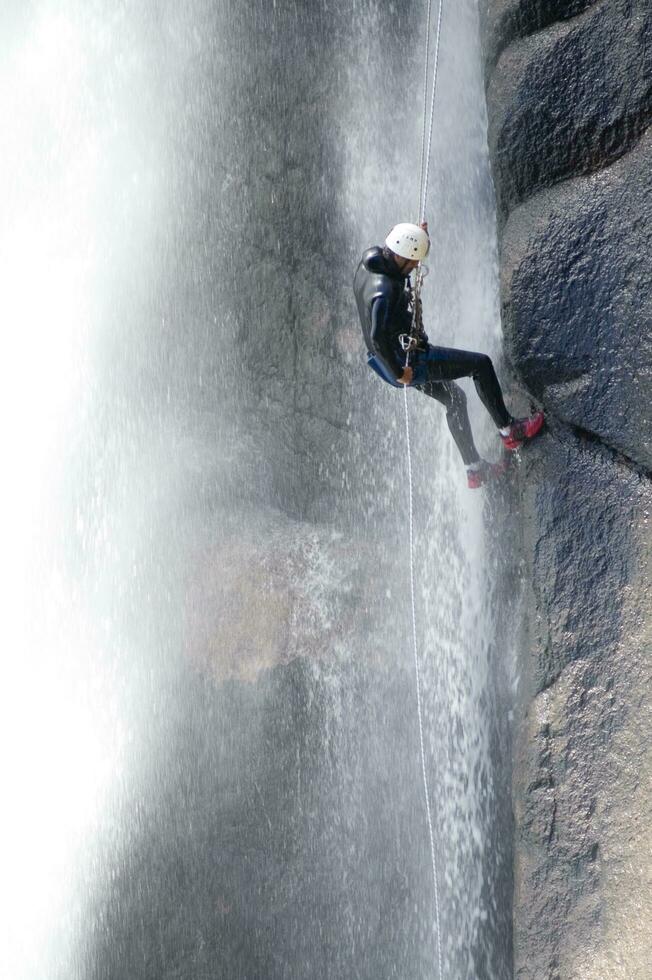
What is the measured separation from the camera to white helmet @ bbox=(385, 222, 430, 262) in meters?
4.93

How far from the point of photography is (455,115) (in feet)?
21.7

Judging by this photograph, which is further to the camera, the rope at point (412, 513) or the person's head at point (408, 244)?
the rope at point (412, 513)

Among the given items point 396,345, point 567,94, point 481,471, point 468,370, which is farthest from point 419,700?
point 567,94

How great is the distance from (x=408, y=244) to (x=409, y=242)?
11 mm

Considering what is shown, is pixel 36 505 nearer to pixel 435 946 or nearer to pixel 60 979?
pixel 60 979

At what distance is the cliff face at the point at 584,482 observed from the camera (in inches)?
171

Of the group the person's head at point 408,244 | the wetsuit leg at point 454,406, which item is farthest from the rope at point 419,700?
the person's head at point 408,244

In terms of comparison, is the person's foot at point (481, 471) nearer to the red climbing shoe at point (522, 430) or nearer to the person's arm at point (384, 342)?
the red climbing shoe at point (522, 430)

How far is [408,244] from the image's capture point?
4934 mm

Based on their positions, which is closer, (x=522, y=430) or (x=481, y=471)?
(x=522, y=430)

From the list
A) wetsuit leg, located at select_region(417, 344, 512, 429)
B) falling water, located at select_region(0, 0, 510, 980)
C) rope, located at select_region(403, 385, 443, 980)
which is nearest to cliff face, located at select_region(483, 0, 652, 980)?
wetsuit leg, located at select_region(417, 344, 512, 429)

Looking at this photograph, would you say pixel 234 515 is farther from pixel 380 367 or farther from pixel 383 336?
pixel 383 336

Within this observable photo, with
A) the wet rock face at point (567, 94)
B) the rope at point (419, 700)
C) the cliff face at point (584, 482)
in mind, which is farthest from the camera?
the rope at point (419, 700)

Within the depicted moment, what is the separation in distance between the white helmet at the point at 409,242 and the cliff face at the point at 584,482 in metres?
0.45
